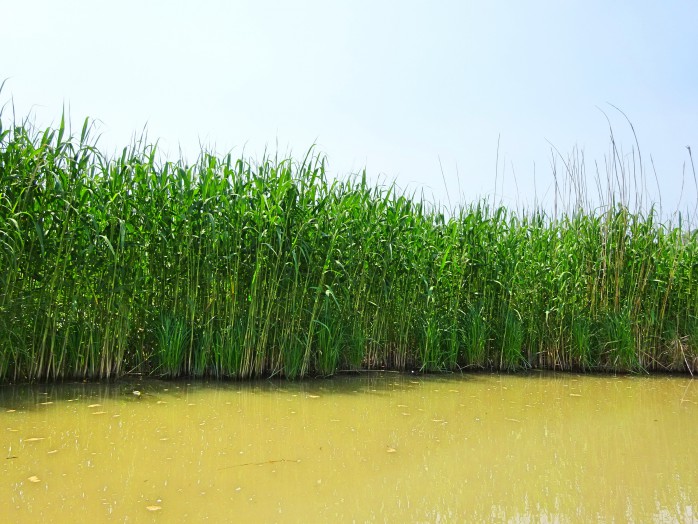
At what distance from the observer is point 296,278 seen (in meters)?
5.57

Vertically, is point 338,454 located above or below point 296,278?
below

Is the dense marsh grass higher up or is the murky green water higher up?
the dense marsh grass

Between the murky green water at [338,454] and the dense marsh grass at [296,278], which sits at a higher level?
the dense marsh grass at [296,278]

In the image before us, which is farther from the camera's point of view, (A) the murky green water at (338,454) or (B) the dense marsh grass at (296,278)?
(B) the dense marsh grass at (296,278)

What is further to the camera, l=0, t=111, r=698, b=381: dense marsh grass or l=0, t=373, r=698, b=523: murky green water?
l=0, t=111, r=698, b=381: dense marsh grass

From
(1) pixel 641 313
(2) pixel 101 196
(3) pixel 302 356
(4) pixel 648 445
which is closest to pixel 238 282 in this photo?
(3) pixel 302 356

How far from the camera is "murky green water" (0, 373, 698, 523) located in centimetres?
277

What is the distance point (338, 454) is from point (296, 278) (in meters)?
2.26

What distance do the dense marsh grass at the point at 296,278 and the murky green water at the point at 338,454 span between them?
0.47 m

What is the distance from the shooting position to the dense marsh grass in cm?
486

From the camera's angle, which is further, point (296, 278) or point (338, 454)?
point (296, 278)

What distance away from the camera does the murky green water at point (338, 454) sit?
277 centimetres

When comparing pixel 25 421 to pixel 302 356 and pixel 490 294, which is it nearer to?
pixel 302 356

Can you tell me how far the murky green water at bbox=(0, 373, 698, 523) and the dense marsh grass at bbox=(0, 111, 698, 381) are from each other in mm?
468
